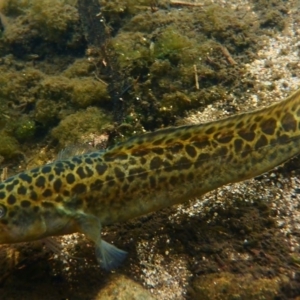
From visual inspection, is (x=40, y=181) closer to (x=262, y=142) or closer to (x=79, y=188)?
(x=79, y=188)

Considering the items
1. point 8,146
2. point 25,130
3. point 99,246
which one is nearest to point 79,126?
point 25,130

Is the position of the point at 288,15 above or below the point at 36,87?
above

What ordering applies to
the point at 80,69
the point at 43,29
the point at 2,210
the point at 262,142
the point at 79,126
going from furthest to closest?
the point at 43,29 < the point at 80,69 < the point at 79,126 < the point at 262,142 < the point at 2,210

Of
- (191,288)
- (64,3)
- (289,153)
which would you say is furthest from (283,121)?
(64,3)

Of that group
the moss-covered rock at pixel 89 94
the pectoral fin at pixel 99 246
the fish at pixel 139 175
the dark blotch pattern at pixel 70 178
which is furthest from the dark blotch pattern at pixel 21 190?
the moss-covered rock at pixel 89 94

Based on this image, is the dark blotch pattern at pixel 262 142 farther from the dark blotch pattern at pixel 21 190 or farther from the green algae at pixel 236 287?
the dark blotch pattern at pixel 21 190

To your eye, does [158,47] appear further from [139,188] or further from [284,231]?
[284,231]
